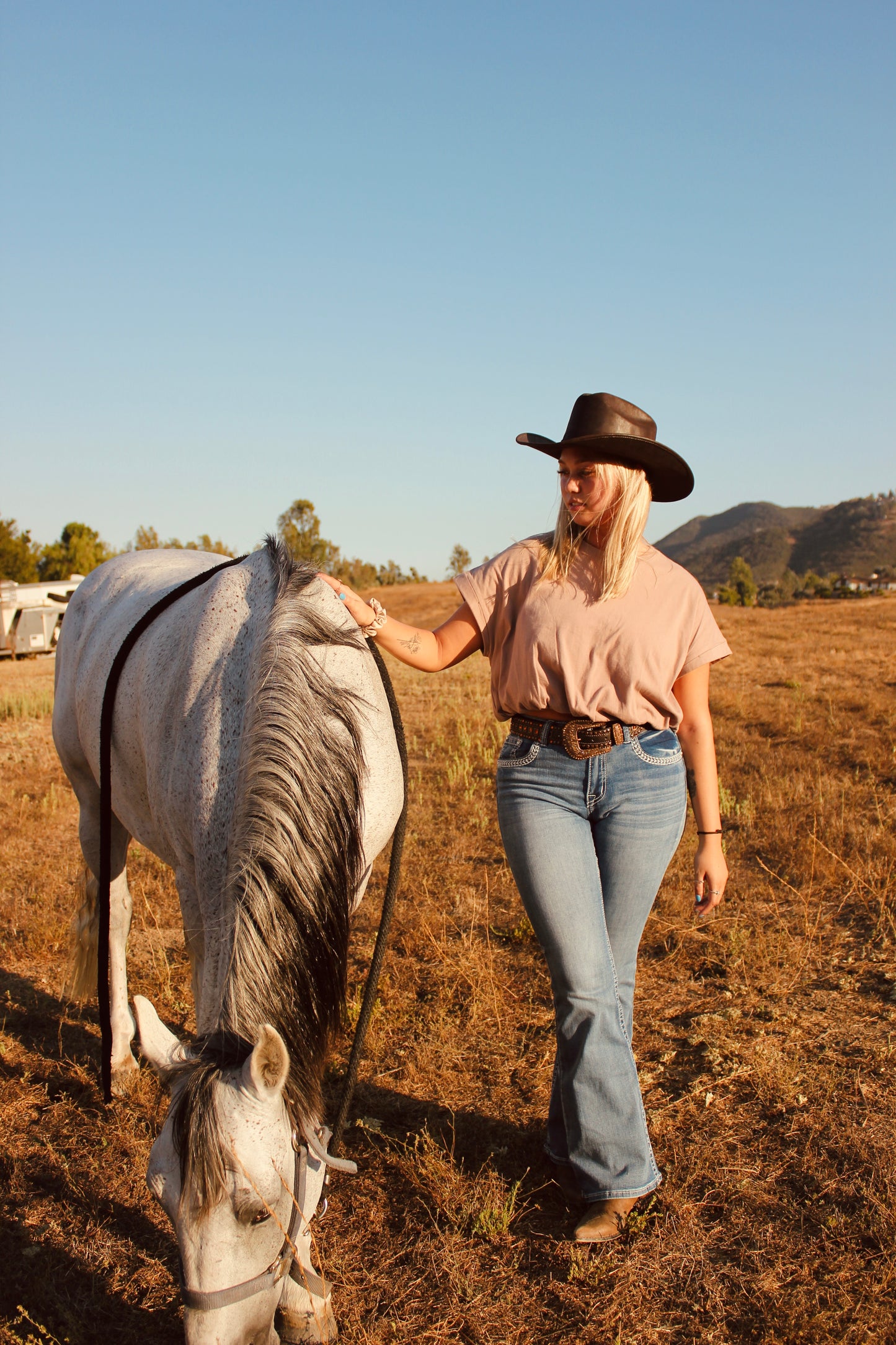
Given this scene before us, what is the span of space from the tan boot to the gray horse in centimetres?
67

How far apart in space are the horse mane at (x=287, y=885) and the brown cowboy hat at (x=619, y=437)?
888mm

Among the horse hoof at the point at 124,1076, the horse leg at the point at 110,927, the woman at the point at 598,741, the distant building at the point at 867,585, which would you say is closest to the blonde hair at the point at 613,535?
the woman at the point at 598,741

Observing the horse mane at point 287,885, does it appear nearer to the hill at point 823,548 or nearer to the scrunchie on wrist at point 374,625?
the scrunchie on wrist at point 374,625

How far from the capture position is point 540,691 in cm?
215

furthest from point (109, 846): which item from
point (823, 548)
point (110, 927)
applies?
point (823, 548)

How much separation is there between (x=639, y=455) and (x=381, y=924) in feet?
4.70

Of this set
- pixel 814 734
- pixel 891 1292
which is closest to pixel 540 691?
pixel 891 1292

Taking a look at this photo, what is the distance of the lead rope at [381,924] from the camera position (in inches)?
80.1

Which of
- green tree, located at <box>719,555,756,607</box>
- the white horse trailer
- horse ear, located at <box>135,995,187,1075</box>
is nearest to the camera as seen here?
horse ear, located at <box>135,995,187,1075</box>

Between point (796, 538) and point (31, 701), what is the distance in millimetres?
79981

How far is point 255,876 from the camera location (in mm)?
1638

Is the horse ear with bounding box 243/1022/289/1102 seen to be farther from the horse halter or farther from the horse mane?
the horse halter

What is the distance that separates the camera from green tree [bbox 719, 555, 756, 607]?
28.8 metres

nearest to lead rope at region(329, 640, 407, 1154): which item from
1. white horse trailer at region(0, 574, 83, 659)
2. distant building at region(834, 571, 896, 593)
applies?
white horse trailer at region(0, 574, 83, 659)
